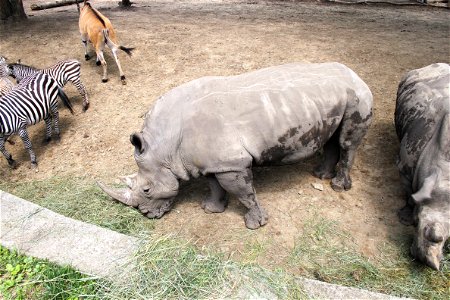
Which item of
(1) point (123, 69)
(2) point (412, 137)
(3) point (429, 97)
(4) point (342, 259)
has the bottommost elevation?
(4) point (342, 259)

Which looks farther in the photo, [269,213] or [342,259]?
[269,213]

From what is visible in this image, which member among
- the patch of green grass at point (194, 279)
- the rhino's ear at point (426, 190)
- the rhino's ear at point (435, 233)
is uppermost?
the rhino's ear at point (426, 190)

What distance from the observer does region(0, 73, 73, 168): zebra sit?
5605 mm

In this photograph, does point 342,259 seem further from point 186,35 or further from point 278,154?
point 186,35

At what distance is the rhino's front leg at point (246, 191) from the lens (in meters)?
3.88

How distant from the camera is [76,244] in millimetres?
3625

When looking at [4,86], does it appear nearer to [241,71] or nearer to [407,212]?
[241,71]

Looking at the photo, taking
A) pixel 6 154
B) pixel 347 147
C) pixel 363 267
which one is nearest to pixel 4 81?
pixel 6 154

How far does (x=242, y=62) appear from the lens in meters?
7.88

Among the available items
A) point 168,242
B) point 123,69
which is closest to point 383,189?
point 168,242

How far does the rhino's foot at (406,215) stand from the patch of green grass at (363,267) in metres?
0.31

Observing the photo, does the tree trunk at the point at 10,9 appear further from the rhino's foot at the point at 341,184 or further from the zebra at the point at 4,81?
the rhino's foot at the point at 341,184

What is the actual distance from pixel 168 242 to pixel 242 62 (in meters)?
5.07

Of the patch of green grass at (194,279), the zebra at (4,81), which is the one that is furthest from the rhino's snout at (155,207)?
the zebra at (4,81)
